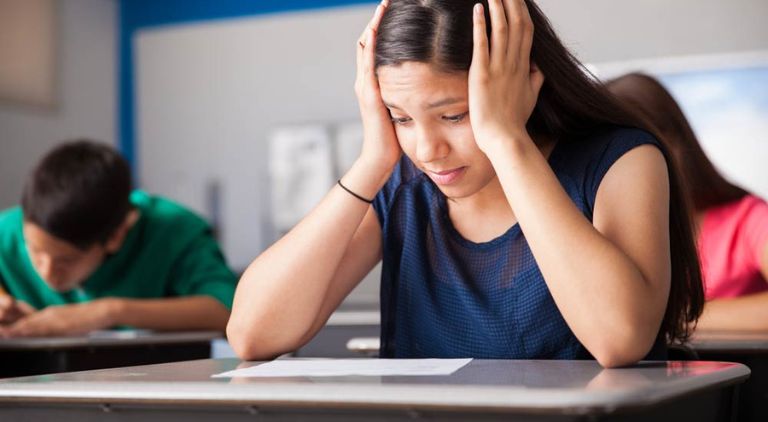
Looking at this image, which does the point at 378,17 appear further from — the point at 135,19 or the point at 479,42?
the point at 135,19

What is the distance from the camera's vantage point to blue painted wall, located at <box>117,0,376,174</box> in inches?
208

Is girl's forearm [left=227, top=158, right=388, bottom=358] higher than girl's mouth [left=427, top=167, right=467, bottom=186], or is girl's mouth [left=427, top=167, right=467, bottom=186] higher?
girl's mouth [left=427, top=167, right=467, bottom=186]

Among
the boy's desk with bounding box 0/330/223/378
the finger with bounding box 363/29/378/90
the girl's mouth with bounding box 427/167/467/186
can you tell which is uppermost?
the finger with bounding box 363/29/378/90

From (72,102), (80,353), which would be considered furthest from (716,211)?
(72,102)

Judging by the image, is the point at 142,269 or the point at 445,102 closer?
the point at 445,102

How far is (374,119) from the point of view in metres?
1.42

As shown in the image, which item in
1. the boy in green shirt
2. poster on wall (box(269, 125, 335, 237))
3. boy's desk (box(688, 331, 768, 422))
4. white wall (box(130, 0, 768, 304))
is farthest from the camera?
poster on wall (box(269, 125, 335, 237))

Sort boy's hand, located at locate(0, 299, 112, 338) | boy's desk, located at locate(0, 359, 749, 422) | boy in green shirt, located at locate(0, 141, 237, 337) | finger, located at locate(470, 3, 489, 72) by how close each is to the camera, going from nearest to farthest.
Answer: boy's desk, located at locate(0, 359, 749, 422), finger, located at locate(470, 3, 489, 72), boy's hand, located at locate(0, 299, 112, 338), boy in green shirt, located at locate(0, 141, 237, 337)

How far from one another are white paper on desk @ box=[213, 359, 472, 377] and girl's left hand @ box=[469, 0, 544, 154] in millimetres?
278

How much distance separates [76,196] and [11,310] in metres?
0.30

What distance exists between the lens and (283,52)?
4957 mm

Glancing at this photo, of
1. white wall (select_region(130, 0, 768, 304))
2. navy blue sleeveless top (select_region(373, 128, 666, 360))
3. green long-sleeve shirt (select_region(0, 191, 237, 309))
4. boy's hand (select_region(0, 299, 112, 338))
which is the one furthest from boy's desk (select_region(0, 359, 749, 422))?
white wall (select_region(130, 0, 768, 304))

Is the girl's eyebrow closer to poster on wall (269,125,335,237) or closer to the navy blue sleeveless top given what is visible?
the navy blue sleeveless top

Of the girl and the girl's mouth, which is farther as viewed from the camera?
the girl's mouth
